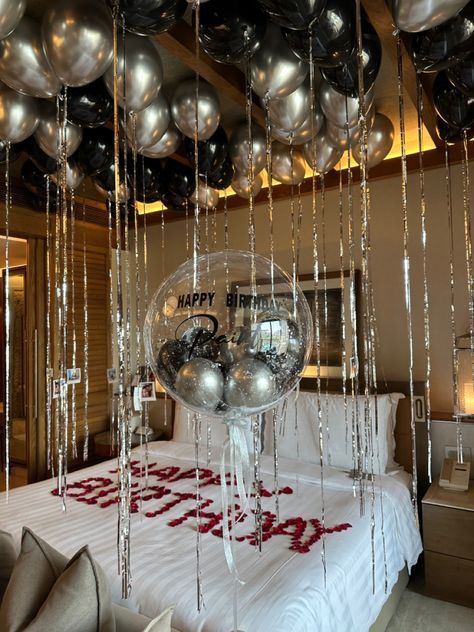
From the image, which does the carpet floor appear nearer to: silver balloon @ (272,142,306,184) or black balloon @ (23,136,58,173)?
silver balloon @ (272,142,306,184)

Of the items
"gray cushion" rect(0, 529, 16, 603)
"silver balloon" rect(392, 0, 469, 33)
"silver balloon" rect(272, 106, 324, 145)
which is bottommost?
"gray cushion" rect(0, 529, 16, 603)

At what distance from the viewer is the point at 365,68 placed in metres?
1.44

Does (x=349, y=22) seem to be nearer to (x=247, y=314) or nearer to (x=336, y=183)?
(x=247, y=314)

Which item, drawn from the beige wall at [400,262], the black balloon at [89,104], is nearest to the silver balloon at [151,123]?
the black balloon at [89,104]

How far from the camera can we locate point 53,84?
4.90 ft

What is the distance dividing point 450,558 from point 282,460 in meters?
1.07

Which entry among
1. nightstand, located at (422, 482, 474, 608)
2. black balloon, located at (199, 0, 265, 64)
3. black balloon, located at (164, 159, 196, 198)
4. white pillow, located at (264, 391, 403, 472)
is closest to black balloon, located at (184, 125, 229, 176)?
black balloon, located at (164, 159, 196, 198)

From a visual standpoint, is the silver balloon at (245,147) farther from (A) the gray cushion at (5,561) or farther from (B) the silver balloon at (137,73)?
(A) the gray cushion at (5,561)

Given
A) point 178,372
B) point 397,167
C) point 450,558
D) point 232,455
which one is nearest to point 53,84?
point 178,372

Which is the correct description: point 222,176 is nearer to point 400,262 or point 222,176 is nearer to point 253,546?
point 400,262

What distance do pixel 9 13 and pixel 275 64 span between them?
32.2 inches

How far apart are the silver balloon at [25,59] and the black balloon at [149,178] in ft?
2.87

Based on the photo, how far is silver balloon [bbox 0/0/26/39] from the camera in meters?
1.14

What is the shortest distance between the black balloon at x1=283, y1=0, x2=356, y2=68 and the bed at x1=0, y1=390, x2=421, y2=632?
175 cm
